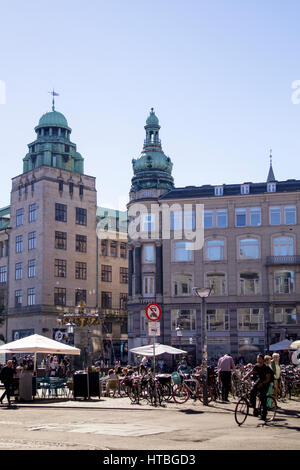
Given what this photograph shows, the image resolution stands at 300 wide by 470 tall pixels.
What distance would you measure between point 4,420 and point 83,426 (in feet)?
10.7

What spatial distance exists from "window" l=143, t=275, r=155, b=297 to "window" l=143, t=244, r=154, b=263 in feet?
5.07

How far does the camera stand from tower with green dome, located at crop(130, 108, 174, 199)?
6950cm

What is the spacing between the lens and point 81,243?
259ft

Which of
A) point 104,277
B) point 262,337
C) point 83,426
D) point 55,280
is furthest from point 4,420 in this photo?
point 104,277

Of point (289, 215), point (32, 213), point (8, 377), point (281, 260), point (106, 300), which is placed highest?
point (32, 213)

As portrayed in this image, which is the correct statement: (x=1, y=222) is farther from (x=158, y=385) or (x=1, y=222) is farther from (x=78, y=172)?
(x=158, y=385)

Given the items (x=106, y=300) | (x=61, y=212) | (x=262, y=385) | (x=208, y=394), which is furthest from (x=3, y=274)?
(x=262, y=385)

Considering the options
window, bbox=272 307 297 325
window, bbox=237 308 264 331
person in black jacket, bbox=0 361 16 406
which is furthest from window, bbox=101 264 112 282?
person in black jacket, bbox=0 361 16 406

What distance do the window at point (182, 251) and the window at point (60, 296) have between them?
54.8 ft

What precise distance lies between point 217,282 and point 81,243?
71.3 ft

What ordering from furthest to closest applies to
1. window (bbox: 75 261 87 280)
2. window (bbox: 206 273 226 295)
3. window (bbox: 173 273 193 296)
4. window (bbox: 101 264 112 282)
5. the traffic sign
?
1. window (bbox: 101 264 112 282)
2. window (bbox: 75 261 87 280)
3. window (bbox: 173 273 193 296)
4. window (bbox: 206 273 226 295)
5. the traffic sign

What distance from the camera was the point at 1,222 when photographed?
86812mm

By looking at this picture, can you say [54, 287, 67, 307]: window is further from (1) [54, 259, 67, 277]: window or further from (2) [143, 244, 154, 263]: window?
(2) [143, 244, 154, 263]: window

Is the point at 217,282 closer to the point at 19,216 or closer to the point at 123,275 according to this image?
the point at 123,275
